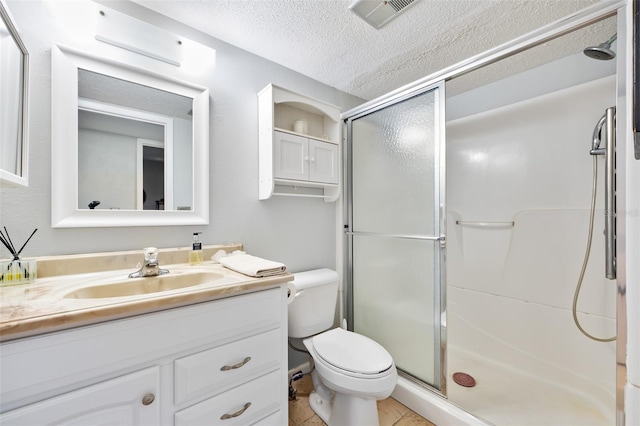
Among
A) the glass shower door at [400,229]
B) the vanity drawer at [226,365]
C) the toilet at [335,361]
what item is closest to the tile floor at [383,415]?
the toilet at [335,361]

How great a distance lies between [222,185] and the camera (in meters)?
1.50

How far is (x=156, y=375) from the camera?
801mm

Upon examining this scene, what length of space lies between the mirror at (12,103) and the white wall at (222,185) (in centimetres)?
5

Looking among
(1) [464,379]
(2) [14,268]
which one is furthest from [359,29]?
(1) [464,379]

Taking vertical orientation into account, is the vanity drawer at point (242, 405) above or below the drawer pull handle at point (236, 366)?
below

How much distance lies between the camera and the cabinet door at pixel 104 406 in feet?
2.13

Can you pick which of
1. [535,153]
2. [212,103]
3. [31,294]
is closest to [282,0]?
[212,103]

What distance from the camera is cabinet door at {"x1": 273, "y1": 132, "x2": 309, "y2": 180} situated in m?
1.57

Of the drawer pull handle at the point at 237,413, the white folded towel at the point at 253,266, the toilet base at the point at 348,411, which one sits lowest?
the toilet base at the point at 348,411

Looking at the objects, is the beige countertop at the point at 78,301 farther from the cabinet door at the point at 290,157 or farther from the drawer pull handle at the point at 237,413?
the cabinet door at the point at 290,157

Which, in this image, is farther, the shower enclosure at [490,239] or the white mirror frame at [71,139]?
the shower enclosure at [490,239]

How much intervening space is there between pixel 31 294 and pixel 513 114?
8.94 ft

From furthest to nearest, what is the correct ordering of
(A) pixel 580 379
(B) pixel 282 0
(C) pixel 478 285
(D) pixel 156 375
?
(C) pixel 478 285
(A) pixel 580 379
(B) pixel 282 0
(D) pixel 156 375

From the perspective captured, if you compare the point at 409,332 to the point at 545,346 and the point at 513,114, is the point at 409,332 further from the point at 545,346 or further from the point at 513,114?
the point at 513,114
